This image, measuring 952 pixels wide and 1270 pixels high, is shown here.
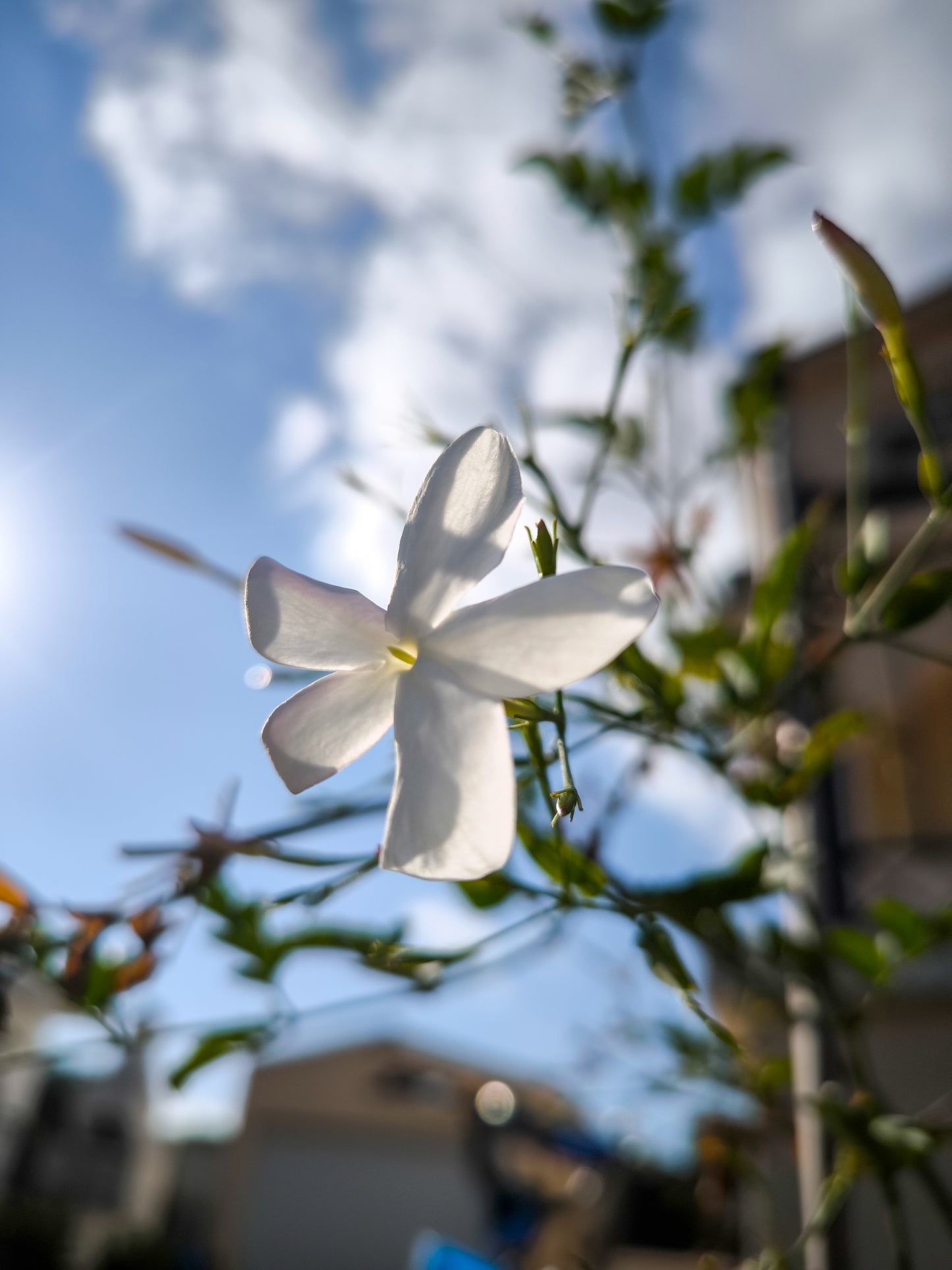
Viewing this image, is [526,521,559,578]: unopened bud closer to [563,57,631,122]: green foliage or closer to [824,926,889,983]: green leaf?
[824,926,889,983]: green leaf

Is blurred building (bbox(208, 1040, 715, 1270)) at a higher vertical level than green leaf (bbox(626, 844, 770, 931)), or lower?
lower

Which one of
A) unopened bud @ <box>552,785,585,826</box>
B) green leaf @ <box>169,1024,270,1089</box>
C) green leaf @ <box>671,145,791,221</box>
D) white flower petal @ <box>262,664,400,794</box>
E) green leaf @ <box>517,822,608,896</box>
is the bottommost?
green leaf @ <box>169,1024,270,1089</box>

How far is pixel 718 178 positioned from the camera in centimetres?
74

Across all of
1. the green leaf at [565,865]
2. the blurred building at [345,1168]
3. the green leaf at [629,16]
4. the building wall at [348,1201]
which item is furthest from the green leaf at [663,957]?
the building wall at [348,1201]

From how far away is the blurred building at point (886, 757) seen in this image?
0.80 m

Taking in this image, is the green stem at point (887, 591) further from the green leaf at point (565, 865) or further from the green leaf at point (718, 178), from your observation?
the green leaf at point (718, 178)

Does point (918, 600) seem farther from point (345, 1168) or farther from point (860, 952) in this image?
point (345, 1168)

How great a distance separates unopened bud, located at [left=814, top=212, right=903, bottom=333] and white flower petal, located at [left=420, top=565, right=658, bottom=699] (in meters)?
0.16

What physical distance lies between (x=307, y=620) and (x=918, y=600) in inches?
8.9

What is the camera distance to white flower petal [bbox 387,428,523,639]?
0.73 feet

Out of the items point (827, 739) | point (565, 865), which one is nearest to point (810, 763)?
point (827, 739)

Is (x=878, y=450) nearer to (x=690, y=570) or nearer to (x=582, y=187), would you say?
(x=582, y=187)

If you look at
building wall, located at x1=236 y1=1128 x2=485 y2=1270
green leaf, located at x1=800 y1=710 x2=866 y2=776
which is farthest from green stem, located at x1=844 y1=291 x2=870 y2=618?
building wall, located at x1=236 y1=1128 x2=485 y2=1270

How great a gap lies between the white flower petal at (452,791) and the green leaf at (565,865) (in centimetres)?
11
